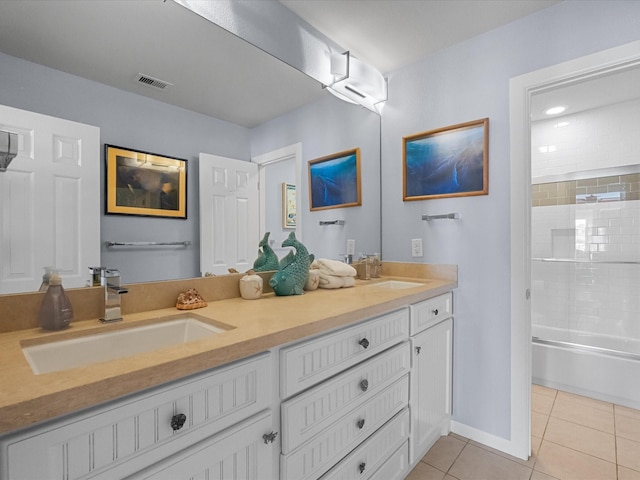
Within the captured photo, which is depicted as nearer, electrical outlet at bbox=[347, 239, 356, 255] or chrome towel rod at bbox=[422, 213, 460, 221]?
chrome towel rod at bbox=[422, 213, 460, 221]

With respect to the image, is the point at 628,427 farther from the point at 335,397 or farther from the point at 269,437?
the point at 269,437

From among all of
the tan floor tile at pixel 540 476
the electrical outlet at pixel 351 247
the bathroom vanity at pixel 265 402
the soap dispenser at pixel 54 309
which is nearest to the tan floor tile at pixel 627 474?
the tan floor tile at pixel 540 476

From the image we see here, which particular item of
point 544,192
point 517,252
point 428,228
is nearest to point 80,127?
point 428,228

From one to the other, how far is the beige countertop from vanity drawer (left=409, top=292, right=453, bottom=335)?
0.10m

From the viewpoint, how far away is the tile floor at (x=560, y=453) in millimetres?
1614

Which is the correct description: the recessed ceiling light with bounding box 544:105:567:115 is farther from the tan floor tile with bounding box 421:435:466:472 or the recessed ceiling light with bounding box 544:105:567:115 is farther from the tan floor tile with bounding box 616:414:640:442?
the tan floor tile with bounding box 421:435:466:472

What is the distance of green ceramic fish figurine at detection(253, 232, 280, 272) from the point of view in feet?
5.09

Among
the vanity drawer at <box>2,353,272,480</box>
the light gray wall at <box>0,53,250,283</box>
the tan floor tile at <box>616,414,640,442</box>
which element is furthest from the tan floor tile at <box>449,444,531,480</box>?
the light gray wall at <box>0,53,250,283</box>

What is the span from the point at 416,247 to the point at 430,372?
784 millimetres

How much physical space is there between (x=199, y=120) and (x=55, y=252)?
682mm

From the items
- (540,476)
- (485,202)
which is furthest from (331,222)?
(540,476)

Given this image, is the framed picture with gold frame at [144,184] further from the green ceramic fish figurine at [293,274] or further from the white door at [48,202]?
the green ceramic fish figurine at [293,274]

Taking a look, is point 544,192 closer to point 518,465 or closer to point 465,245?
point 465,245

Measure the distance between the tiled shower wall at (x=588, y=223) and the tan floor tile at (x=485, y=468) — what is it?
2.11 metres
